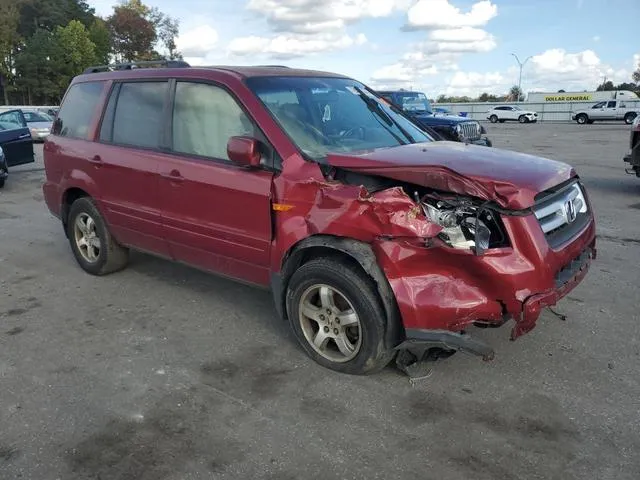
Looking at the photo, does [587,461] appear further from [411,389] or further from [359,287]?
[359,287]

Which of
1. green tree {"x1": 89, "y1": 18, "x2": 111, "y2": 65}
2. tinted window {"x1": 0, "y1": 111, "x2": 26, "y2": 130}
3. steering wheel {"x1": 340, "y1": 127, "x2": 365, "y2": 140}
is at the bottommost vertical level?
steering wheel {"x1": 340, "y1": 127, "x2": 365, "y2": 140}

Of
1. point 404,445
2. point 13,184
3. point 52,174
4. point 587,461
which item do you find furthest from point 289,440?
point 13,184

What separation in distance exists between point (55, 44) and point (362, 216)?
68.1 meters

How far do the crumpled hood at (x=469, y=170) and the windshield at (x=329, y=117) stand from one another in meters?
0.37

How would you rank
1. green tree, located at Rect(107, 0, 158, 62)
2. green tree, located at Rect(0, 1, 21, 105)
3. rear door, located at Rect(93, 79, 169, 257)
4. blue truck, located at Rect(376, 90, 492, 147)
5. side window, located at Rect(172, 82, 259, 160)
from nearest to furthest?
side window, located at Rect(172, 82, 259, 160)
rear door, located at Rect(93, 79, 169, 257)
blue truck, located at Rect(376, 90, 492, 147)
green tree, located at Rect(0, 1, 21, 105)
green tree, located at Rect(107, 0, 158, 62)

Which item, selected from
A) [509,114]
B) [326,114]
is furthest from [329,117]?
[509,114]

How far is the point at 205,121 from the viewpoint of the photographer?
172 inches

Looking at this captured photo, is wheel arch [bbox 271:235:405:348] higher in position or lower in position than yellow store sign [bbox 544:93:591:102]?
lower

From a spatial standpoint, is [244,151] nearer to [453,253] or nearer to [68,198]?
[453,253]

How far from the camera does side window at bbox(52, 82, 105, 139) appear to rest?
5465 mm

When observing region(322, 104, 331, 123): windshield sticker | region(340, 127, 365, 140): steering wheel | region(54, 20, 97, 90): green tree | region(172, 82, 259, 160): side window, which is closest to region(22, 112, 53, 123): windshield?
region(172, 82, 259, 160): side window

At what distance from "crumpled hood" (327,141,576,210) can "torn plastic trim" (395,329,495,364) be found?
769 millimetres

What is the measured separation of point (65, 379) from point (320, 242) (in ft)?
6.14

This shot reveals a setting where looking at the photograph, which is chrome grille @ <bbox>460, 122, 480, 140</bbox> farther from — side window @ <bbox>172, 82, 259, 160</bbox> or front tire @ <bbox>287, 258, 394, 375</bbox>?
front tire @ <bbox>287, 258, 394, 375</bbox>
